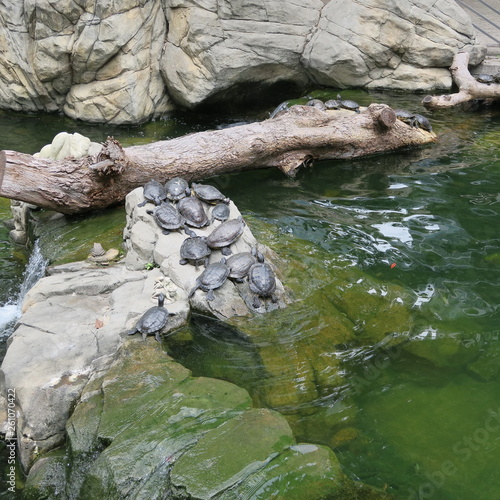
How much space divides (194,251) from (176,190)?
1372 millimetres

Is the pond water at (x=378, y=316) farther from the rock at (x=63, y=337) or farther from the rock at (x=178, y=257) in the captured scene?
the rock at (x=63, y=337)

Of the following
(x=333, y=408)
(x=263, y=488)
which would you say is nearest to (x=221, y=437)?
(x=263, y=488)

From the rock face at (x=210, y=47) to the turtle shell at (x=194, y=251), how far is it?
19.7 ft

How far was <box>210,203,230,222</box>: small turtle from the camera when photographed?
20.4ft

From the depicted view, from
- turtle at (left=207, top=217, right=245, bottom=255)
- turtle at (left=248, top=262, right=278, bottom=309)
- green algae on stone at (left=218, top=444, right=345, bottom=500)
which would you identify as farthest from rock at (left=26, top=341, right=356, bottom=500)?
turtle at (left=207, top=217, right=245, bottom=255)

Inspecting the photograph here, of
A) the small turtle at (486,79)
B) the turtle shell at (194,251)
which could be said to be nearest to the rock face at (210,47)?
the small turtle at (486,79)

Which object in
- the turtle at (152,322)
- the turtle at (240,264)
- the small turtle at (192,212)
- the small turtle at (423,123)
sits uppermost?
the small turtle at (423,123)

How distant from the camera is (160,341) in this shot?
15.7 ft

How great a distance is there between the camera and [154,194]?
21.0 feet

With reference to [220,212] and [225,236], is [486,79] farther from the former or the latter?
[225,236]

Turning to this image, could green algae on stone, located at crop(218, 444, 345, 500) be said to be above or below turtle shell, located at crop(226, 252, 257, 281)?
above

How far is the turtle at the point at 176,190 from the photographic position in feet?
21.5

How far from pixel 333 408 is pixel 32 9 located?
985cm

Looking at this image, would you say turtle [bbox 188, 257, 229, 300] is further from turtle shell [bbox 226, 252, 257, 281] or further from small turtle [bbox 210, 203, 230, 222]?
small turtle [bbox 210, 203, 230, 222]
